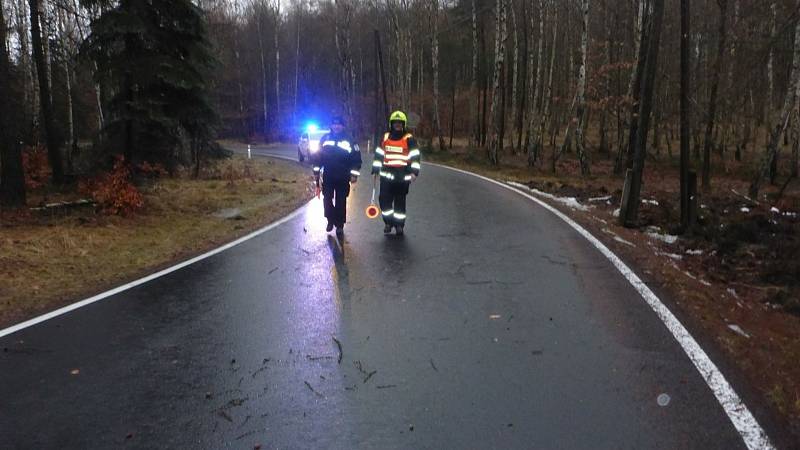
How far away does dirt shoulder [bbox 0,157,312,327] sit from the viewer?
7.42 m

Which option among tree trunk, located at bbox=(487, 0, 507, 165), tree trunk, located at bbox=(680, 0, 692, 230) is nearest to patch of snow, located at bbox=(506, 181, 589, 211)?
tree trunk, located at bbox=(680, 0, 692, 230)

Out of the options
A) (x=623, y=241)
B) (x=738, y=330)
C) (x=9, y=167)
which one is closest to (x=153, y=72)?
(x=9, y=167)

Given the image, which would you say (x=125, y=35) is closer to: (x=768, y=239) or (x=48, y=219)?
(x=48, y=219)

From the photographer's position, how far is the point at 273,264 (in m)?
8.24

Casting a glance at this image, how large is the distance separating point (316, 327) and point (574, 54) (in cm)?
3823

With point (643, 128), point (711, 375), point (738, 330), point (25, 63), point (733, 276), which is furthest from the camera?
point (25, 63)

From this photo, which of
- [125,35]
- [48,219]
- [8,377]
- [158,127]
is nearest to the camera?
[8,377]

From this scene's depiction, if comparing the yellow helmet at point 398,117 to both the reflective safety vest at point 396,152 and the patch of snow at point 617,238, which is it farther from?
the patch of snow at point 617,238

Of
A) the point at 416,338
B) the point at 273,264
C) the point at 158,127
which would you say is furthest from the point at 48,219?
the point at 416,338

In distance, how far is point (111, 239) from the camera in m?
10.5

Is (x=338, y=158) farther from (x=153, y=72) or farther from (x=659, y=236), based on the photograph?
(x=153, y=72)

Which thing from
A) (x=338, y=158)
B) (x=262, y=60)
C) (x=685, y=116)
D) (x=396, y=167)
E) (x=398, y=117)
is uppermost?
(x=262, y=60)

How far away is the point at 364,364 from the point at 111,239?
747 centimetres

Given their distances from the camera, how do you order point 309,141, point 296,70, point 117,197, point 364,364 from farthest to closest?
point 296,70 → point 309,141 → point 117,197 → point 364,364
